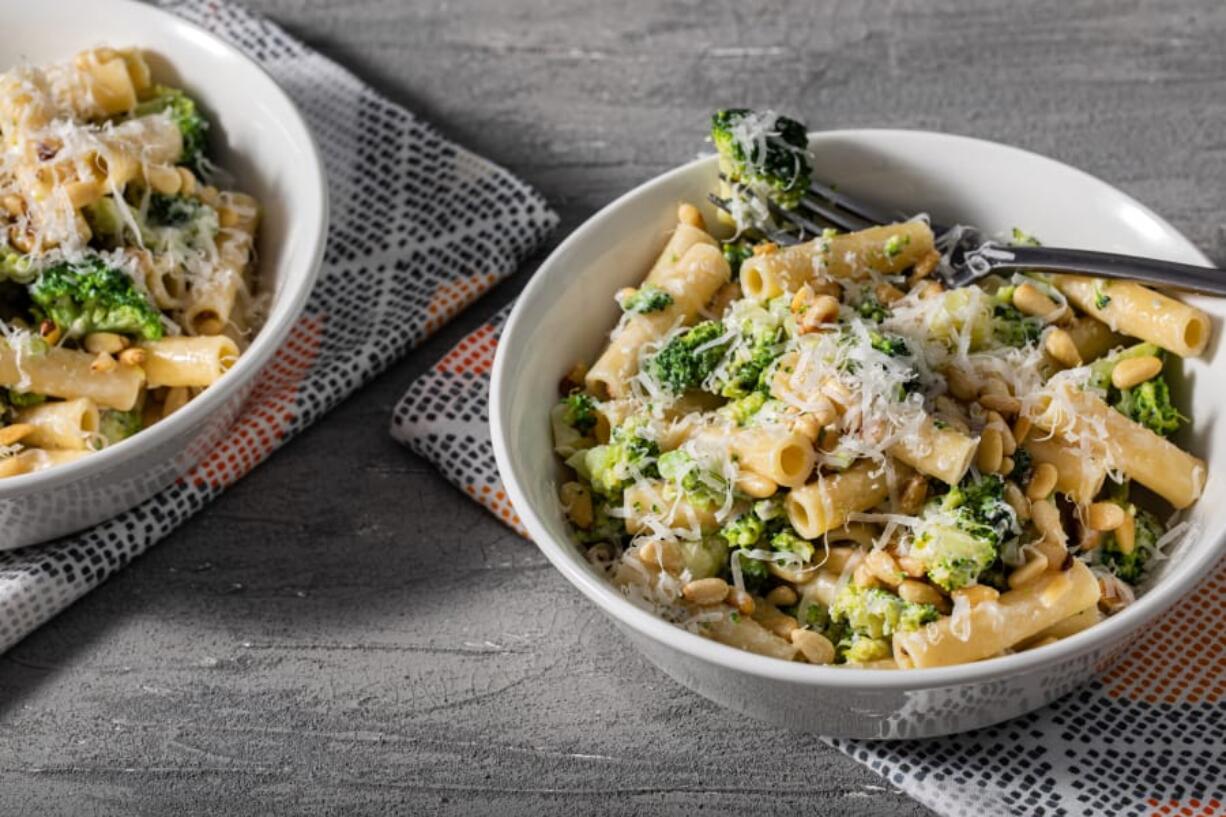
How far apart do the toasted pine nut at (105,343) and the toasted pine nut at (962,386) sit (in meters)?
1.61

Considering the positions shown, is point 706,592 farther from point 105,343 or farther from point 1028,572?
point 105,343

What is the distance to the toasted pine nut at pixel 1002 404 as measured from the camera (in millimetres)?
2471

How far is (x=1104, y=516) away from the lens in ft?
7.91

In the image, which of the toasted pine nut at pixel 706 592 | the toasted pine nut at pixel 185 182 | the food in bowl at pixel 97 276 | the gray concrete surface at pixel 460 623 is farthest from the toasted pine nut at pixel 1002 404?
the toasted pine nut at pixel 185 182

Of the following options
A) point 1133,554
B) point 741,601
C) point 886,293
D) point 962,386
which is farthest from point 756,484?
point 1133,554

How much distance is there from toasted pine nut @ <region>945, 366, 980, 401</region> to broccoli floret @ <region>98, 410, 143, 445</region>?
160 centimetres

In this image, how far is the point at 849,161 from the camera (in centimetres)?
297

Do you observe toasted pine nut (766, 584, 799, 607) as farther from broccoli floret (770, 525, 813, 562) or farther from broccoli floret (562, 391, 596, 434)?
broccoli floret (562, 391, 596, 434)

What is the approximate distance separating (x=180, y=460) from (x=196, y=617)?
309 millimetres

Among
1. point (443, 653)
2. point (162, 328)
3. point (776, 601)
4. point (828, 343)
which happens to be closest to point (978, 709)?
point (776, 601)

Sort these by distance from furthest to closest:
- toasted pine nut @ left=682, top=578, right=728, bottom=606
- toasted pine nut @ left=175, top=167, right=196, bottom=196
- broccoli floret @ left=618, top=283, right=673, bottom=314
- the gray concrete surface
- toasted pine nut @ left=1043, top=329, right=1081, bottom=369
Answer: toasted pine nut @ left=175, top=167, right=196, bottom=196 < broccoli floret @ left=618, top=283, right=673, bottom=314 < toasted pine nut @ left=1043, top=329, right=1081, bottom=369 < the gray concrete surface < toasted pine nut @ left=682, top=578, right=728, bottom=606

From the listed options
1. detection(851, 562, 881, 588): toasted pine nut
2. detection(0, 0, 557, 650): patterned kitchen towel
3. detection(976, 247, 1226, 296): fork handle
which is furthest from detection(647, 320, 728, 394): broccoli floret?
detection(0, 0, 557, 650): patterned kitchen towel

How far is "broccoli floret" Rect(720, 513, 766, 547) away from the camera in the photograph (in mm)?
2408

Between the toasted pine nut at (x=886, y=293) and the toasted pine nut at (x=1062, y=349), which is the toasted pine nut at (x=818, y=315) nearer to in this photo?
the toasted pine nut at (x=886, y=293)
